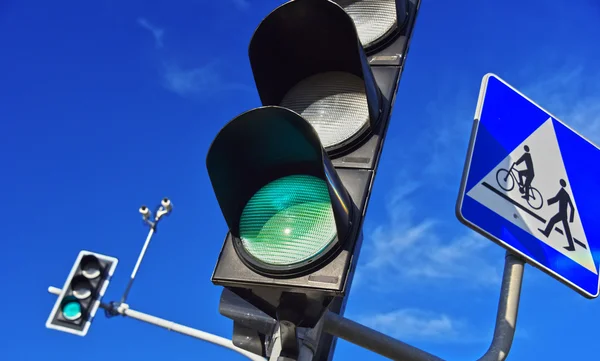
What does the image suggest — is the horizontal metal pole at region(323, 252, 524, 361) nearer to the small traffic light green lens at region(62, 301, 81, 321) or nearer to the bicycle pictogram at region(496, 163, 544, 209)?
the bicycle pictogram at region(496, 163, 544, 209)

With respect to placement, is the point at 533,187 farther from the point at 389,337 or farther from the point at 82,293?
the point at 82,293

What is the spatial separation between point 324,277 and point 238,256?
12.5 inches

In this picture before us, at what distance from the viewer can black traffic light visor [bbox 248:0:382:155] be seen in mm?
2184

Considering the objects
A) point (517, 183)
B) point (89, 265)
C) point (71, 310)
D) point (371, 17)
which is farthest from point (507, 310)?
point (71, 310)

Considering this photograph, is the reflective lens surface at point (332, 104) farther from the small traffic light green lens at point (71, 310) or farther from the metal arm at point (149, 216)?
the metal arm at point (149, 216)

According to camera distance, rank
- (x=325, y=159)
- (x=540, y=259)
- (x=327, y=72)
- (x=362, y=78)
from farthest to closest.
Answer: (x=327, y=72), (x=362, y=78), (x=540, y=259), (x=325, y=159)

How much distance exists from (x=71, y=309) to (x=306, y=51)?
4115mm

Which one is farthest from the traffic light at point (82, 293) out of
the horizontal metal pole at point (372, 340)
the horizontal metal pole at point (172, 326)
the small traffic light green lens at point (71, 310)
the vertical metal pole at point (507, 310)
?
the vertical metal pole at point (507, 310)

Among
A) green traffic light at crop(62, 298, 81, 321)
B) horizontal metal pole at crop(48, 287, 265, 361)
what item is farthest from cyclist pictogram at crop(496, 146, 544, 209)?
green traffic light at crop(62, 298, 81, 321)

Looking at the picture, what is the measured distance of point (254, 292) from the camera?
75.7 inches

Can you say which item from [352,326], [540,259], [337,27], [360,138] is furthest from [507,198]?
[337,27]

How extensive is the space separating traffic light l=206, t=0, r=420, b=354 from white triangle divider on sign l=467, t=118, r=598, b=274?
0.42m

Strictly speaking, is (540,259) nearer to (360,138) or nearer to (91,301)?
(360,138)

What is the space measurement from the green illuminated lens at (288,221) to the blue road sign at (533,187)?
492 mm
